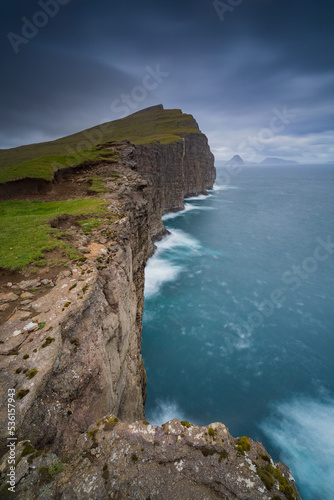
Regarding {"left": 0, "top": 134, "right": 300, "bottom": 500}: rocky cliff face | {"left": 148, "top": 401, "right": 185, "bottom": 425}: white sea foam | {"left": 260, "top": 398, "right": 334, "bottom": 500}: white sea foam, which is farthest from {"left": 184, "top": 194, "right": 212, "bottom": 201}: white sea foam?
{"left": 0, "top": 134, "right": 300, "bottom": 500}: rocky cliff face

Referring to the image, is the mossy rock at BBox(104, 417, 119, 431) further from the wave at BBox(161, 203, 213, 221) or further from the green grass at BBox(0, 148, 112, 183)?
the wave at BBox(161, 203, 213, 221)

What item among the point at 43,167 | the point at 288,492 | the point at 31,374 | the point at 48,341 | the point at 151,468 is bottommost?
the point at 288,492

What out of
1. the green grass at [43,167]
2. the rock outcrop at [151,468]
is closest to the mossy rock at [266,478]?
the rock outcrop at [151,468]

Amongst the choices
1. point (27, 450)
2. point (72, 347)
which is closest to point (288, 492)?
point (27, 450)

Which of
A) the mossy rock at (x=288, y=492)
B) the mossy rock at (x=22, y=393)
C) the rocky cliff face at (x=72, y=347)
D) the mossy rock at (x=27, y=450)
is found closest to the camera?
the mossy rock at (x=27, y=450)

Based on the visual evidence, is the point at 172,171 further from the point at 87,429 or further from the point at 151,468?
the point at 151,468

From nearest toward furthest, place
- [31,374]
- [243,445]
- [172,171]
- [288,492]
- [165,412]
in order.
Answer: [288,492]
[31,374]
[243,445]
[165,412]
[172,171]

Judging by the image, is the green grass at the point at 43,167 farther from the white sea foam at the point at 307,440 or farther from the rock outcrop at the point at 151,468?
A: the white sea foam at the point at 307,440
